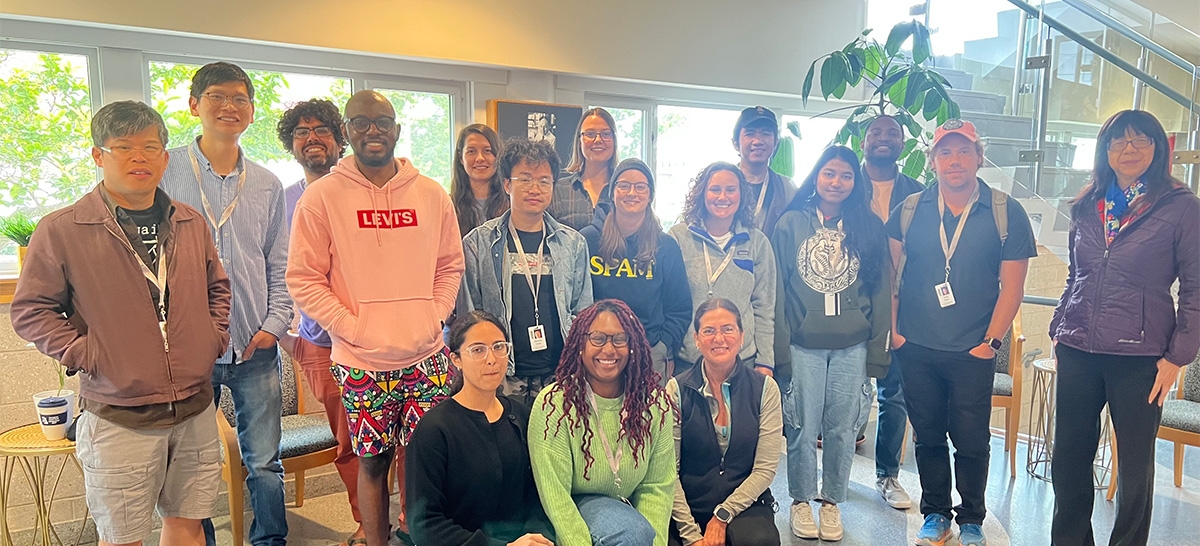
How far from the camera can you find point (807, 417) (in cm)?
286

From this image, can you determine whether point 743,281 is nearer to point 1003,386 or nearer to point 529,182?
point 529,182

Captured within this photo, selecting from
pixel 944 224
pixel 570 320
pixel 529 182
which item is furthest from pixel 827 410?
pixel 529 182

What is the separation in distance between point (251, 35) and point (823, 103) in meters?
3.84

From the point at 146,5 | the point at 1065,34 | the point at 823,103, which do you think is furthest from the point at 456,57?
the point at 1065,34

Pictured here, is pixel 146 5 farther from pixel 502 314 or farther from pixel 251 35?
pixel 502 314

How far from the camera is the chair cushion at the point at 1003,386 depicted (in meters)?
3.66

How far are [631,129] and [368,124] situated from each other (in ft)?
8.98

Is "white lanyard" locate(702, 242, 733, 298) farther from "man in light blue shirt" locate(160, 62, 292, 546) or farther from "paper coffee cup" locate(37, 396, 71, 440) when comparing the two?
"paper coffee cup" locate(37, 396, 71, 440)

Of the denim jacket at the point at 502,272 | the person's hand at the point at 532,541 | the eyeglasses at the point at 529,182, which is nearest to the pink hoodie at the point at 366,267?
the denim jacket at the point at 502,272

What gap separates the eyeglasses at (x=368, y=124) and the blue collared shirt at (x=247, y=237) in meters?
0.52

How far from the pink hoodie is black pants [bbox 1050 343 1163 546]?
2.20 metres

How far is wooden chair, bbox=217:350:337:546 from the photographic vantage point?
2572 millimetres

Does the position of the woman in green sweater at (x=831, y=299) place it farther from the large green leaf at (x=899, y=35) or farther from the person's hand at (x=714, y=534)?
the large green leaf at (x=899, y=35)

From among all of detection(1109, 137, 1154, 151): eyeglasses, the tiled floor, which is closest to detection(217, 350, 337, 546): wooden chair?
the tiled floor
